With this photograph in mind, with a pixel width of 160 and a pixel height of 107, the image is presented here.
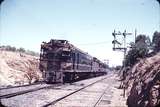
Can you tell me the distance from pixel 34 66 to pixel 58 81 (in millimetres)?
17123

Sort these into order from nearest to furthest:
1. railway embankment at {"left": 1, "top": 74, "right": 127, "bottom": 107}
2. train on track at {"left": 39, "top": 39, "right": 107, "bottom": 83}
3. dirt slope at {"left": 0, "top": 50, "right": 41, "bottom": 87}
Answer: railway embankment at {"left": 1, "top": 74, "right": 127, "bottom": 107} → train on track at {"left": 39, "top": 39, "right": 107, "bottom": 83} → dirt slope at {"left": 0, "top": 50, "right": 41, "bottom": 87}

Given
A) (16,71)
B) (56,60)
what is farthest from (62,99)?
(16,71)

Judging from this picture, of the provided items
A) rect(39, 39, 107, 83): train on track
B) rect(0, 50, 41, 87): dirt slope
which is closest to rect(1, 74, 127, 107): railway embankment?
rect(39, 39, 107, 83): train on track

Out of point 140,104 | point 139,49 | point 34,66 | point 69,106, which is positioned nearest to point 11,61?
point 34,66


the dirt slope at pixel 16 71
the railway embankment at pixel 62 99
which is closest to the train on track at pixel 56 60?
the dirt slope at pixel 16 71

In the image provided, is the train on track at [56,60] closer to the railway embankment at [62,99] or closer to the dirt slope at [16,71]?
the dirt slope at [16,71]

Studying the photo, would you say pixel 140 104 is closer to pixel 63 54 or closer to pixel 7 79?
pixel 63 54

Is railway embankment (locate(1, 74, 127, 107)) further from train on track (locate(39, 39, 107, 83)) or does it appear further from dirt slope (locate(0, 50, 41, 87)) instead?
dirt slope (locate(0, 50, 41, 87))

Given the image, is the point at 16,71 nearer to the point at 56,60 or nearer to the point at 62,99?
the point at 56,60

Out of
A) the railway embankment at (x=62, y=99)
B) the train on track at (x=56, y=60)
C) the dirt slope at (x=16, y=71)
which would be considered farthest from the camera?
the dirt slope at (x=16, y=71)

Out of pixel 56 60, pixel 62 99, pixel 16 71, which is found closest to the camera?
pixel 62 99

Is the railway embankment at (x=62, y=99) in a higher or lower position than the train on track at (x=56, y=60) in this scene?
lower

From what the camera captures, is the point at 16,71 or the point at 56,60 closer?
the point at 56,60

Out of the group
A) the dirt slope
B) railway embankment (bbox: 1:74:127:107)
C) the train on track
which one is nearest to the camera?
railway embankment (bbox: 1:74:127:107)
